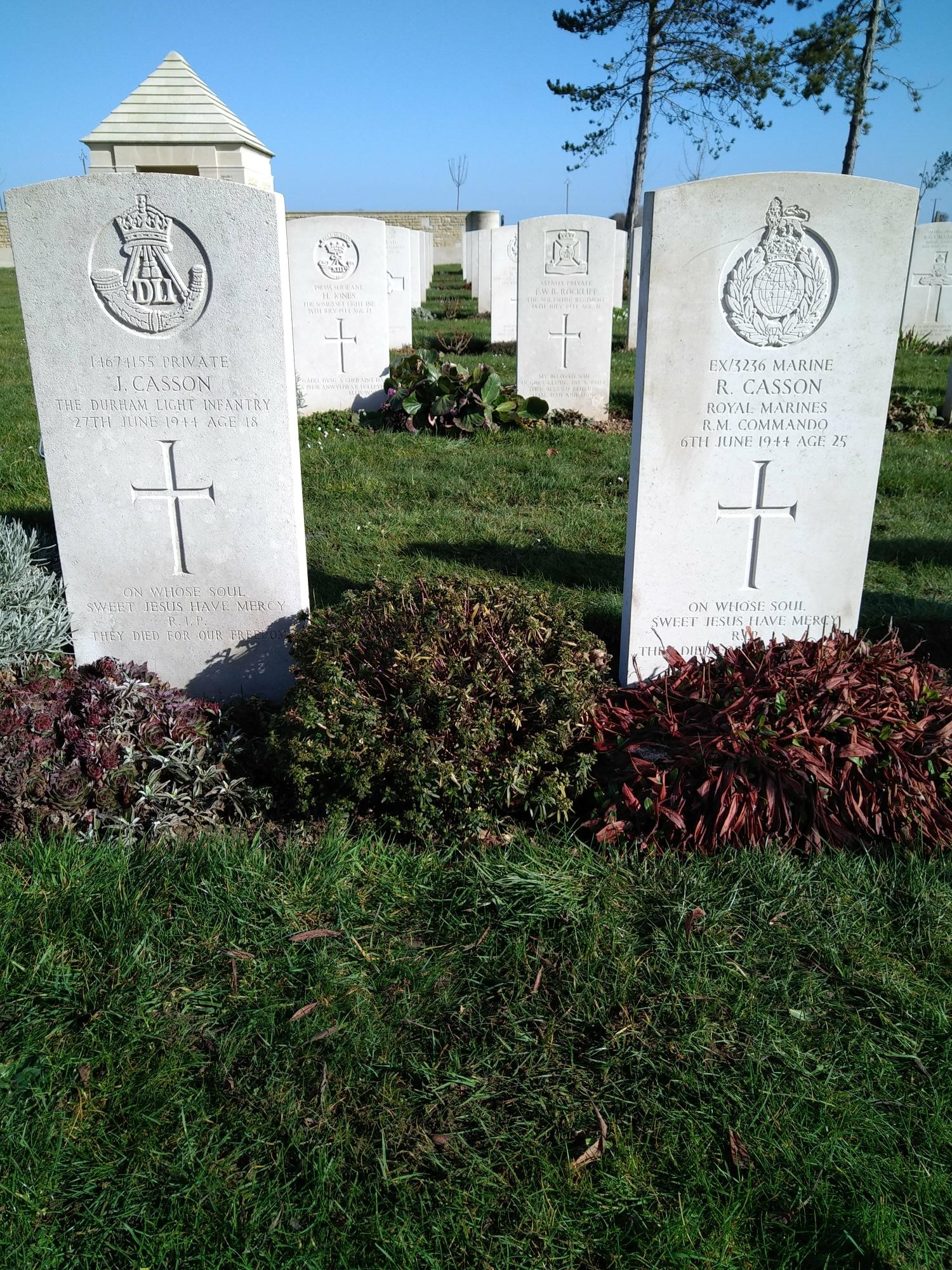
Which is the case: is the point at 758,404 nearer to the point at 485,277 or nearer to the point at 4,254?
the point at 485,277

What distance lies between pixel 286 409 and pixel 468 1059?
2533mm

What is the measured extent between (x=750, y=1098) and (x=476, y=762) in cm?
126

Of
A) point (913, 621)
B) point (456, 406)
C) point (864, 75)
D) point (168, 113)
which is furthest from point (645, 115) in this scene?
point (913, 621)

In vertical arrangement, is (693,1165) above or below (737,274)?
below

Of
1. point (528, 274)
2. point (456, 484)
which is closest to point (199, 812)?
point (456, 484)

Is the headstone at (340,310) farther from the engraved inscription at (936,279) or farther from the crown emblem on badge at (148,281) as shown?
the engraved inscription at (936,279)

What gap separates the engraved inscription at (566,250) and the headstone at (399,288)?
4.23m

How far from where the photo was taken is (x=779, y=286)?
3381 mm

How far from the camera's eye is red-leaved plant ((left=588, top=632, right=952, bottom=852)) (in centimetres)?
292

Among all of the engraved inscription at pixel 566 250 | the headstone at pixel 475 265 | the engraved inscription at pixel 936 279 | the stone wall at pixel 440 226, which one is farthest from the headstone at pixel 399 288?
the stone wall at pixel 440 226

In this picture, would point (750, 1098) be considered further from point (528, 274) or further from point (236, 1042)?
point (528, 274)

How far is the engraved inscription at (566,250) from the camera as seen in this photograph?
28.8 feet

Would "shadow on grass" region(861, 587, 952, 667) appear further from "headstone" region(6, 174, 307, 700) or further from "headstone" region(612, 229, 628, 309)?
"headstone" region(612, 229, 628, 309)

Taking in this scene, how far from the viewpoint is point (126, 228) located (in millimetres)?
3279
